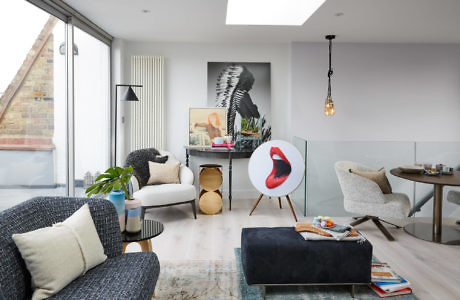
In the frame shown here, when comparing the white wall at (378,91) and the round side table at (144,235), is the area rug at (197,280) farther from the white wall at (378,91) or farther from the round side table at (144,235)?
the white wall at (378,91)

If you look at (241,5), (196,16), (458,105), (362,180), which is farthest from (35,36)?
(458,105)

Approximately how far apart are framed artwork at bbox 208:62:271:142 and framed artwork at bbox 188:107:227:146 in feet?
0.29

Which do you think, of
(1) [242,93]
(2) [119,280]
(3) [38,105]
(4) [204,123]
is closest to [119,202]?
(2) [119,280]

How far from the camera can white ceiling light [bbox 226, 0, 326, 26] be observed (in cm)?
464

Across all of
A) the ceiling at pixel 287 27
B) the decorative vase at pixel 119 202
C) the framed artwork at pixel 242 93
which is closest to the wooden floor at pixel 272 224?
the decorative vase at pixel 119 202

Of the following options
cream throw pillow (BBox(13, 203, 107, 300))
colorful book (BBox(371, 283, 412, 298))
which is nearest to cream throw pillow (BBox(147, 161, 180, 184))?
cream throw pillow (BBox(13, 203, 107, 300))

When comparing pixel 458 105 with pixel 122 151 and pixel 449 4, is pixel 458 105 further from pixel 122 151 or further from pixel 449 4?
pixel 122 151

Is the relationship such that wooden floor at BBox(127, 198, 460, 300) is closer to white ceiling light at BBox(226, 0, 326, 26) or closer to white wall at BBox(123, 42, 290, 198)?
white wall at BBox(123, 42, 290, 198)

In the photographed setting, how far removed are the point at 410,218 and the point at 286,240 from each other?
273 cm

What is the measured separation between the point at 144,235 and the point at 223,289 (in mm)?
702

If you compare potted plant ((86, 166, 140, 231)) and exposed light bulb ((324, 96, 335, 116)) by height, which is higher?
exposed light bulb ((324, 96, 335, 116))

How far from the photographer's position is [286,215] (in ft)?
16.2

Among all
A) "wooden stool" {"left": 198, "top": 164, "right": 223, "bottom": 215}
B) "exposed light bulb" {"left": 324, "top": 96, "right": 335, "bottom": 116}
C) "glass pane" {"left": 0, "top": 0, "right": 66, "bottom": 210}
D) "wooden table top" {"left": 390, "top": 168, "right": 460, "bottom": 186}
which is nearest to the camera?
"glass pane" {"left": 0, "top": 0, "right": 66, "bottom": 210}

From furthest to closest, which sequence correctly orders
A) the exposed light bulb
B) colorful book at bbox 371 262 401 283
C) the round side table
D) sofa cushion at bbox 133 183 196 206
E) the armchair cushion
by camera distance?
the exposed light bulb
the armchair cushion
sofa cushion at bbox 133 183 196 206
colorful book at bbox 371 262 401 283
the round side table
